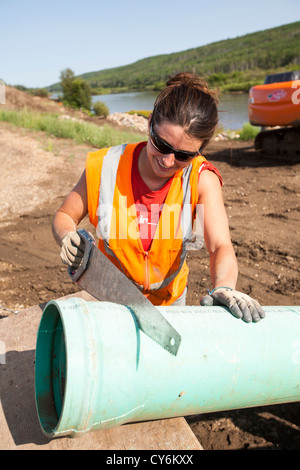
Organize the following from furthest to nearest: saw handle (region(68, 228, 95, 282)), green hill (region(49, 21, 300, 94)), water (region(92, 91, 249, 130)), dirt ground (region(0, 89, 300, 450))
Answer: green hill (region(49, 21, 300, 94)), dirt ground (region(0, 89, 300, 450)), water (region(92, 91, 249, 130)), saw handle (region(68, 228, 95, 282))

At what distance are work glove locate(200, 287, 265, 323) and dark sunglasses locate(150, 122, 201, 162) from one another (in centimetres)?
72

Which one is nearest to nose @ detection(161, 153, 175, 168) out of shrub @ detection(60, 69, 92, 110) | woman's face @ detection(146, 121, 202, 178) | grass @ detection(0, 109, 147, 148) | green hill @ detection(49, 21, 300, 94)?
woman's face @ detection(146, 121, 202, 178)

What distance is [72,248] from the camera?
1.90m

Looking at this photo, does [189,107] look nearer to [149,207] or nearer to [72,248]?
[149,207]

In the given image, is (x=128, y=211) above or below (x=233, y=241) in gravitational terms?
above

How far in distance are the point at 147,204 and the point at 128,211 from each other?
0.38 feet

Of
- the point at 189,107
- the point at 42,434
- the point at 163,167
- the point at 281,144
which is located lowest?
the point at 42,434

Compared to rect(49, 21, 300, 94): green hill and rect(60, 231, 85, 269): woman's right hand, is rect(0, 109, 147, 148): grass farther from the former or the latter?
rect(49, 21, 300, 94): green hill

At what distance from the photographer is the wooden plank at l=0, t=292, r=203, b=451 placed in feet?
5.54

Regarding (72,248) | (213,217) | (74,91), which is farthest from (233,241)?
(74,91)

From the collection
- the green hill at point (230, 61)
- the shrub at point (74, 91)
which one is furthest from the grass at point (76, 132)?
the green hill at point (230, 61)

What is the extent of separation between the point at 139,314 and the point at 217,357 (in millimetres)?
337

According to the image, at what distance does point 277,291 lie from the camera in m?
4.54
